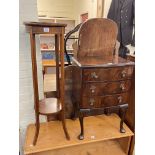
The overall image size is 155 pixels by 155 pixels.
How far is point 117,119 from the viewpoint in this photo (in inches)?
63.7

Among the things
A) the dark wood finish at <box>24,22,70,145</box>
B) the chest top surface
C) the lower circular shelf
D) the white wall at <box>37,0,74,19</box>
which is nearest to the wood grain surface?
the dark wood finish at <box>24,22,70,145</box>

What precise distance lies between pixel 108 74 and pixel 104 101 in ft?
0.71

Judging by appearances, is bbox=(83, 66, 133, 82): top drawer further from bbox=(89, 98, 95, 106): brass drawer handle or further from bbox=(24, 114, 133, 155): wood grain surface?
bbox=(24, 114, 133, 155): wood grain surface

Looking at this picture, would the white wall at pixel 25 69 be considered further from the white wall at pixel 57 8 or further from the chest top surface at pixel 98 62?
the white wall at pixel 57 8

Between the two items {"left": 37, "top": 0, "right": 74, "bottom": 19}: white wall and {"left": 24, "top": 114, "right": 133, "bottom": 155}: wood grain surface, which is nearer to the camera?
{"left": 24, "top": 114, "right": 133, "bottom": 155}: wood grain surface

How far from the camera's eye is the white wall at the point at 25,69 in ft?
4.10

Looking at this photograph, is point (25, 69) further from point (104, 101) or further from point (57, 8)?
point (57, 8)

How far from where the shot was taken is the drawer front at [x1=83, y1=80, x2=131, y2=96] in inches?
47.8

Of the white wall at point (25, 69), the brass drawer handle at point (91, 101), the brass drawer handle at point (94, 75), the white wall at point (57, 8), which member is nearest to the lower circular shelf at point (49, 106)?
the white wall at point (25, 69)

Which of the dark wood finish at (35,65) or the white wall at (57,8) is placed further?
the white wall at (57,8)

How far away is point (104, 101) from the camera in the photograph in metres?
1.29

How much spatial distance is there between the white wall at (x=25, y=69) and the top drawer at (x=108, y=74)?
1.50ft
